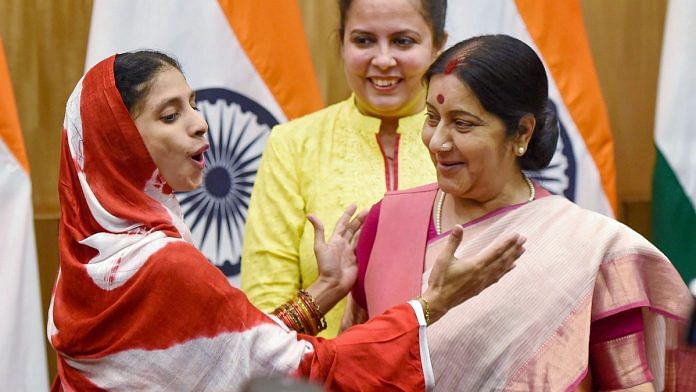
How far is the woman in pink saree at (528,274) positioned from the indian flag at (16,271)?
1.25 m

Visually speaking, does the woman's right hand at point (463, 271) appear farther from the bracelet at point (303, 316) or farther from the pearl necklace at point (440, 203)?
the bracelet at point (303, 316)

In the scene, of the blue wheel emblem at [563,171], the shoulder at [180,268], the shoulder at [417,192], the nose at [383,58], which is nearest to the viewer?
the shoulder at [180,268]

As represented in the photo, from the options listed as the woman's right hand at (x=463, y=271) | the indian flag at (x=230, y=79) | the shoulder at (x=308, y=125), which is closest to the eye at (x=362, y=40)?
the shoulder at (x=308, y=125)

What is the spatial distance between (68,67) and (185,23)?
0.39 m

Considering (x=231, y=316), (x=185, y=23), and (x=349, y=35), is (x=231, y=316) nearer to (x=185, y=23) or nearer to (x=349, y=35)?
(x=349, y=35)

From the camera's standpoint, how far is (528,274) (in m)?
2.30

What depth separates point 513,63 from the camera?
2279 mm

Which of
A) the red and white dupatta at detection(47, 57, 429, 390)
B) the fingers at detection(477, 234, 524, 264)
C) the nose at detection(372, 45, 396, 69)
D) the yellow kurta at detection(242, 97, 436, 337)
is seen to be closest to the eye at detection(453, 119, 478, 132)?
the fingers at detection(477, 234, 524, 264)

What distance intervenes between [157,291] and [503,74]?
767 mm

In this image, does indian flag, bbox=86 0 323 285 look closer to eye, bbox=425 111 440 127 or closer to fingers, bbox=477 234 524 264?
eye, bbox=425 111 440 127

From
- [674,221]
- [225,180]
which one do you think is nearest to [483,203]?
[225,180]

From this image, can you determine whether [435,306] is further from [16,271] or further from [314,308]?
[16,271]

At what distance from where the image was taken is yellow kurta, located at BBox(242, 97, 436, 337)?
2920mm

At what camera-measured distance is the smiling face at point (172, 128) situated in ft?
7.16
